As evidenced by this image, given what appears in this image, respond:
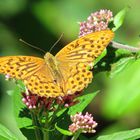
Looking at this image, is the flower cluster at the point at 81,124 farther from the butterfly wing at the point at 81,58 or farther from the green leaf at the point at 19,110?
the green leaf at the point at 19,110

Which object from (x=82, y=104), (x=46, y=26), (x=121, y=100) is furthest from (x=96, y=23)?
(x=46, y=26)

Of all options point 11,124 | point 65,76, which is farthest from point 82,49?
point 11,124

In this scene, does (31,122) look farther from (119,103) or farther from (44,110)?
(119,103)

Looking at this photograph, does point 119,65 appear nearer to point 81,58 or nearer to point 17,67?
point 81,58

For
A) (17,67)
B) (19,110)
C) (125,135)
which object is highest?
(17,67)

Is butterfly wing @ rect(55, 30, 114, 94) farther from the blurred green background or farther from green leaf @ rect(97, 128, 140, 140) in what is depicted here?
the blurred green background

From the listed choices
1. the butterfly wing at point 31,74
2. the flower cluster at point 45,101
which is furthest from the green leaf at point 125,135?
the butterfly wing at point 31,74
